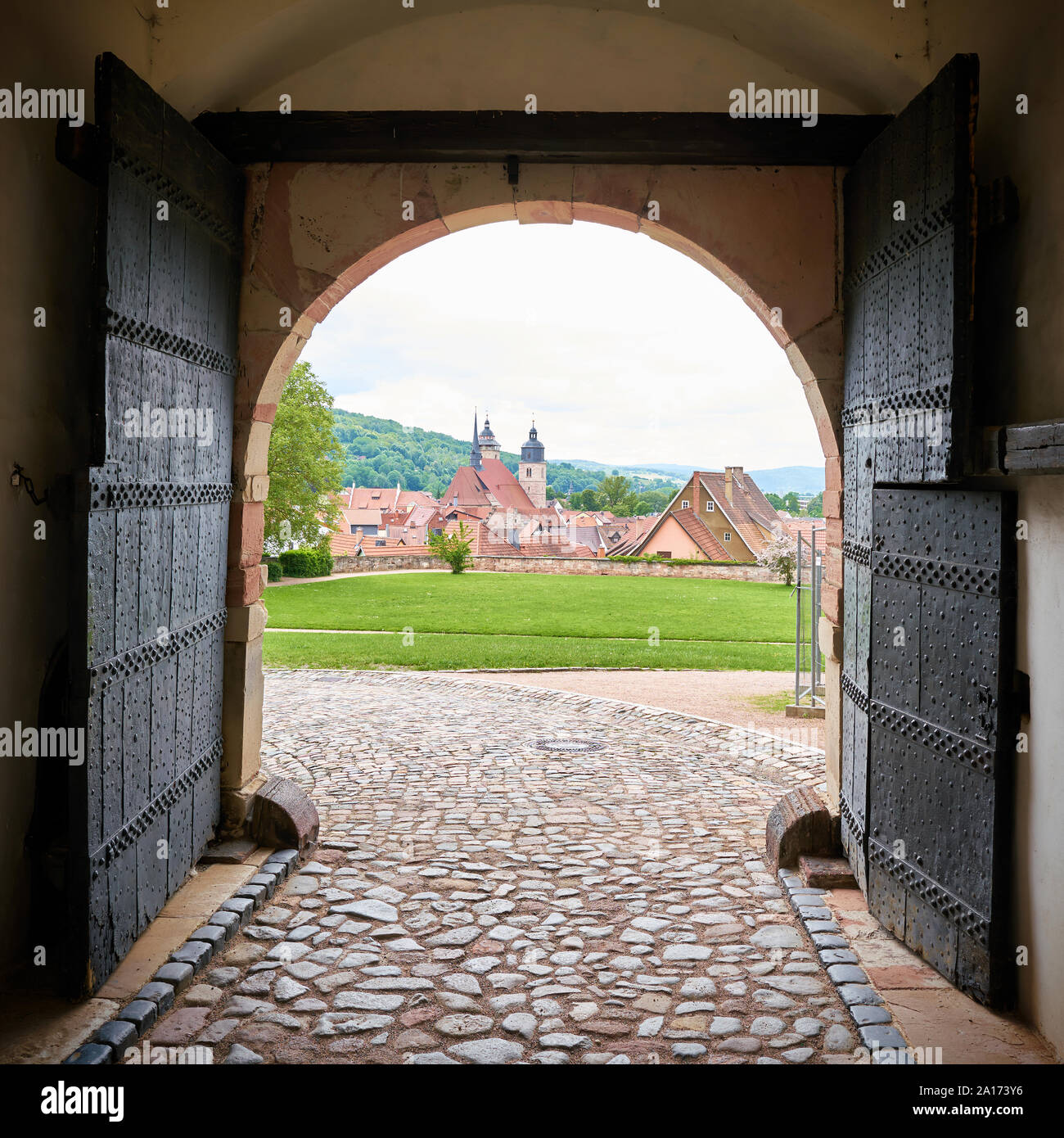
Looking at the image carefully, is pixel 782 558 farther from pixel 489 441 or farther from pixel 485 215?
pixel 489 441

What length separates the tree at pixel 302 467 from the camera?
24516 mm

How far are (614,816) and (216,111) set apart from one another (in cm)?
418

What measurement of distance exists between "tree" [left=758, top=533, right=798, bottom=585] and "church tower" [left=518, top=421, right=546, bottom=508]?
175ft

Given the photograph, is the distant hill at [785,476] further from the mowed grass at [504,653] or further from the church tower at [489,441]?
the mowed grass at [504,653]

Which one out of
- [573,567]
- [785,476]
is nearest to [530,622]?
[573,567]

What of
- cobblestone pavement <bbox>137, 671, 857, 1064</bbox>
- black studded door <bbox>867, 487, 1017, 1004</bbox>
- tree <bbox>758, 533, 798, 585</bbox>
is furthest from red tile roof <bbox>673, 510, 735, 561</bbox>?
black studded door <bbox>867, 487, 1017, 1004</bbox>

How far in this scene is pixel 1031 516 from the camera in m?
3.11

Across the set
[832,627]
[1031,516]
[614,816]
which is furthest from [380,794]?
[1031,516]

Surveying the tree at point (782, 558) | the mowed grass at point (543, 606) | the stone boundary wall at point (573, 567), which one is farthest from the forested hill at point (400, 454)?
the mowed grass at point (543, 606)

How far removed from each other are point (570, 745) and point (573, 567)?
22841 mm

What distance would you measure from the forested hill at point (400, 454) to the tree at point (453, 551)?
40.7 meters

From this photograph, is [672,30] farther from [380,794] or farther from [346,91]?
[380,794]

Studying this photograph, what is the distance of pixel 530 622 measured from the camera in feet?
55.7

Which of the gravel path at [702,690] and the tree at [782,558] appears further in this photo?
the tree at [782,558]
